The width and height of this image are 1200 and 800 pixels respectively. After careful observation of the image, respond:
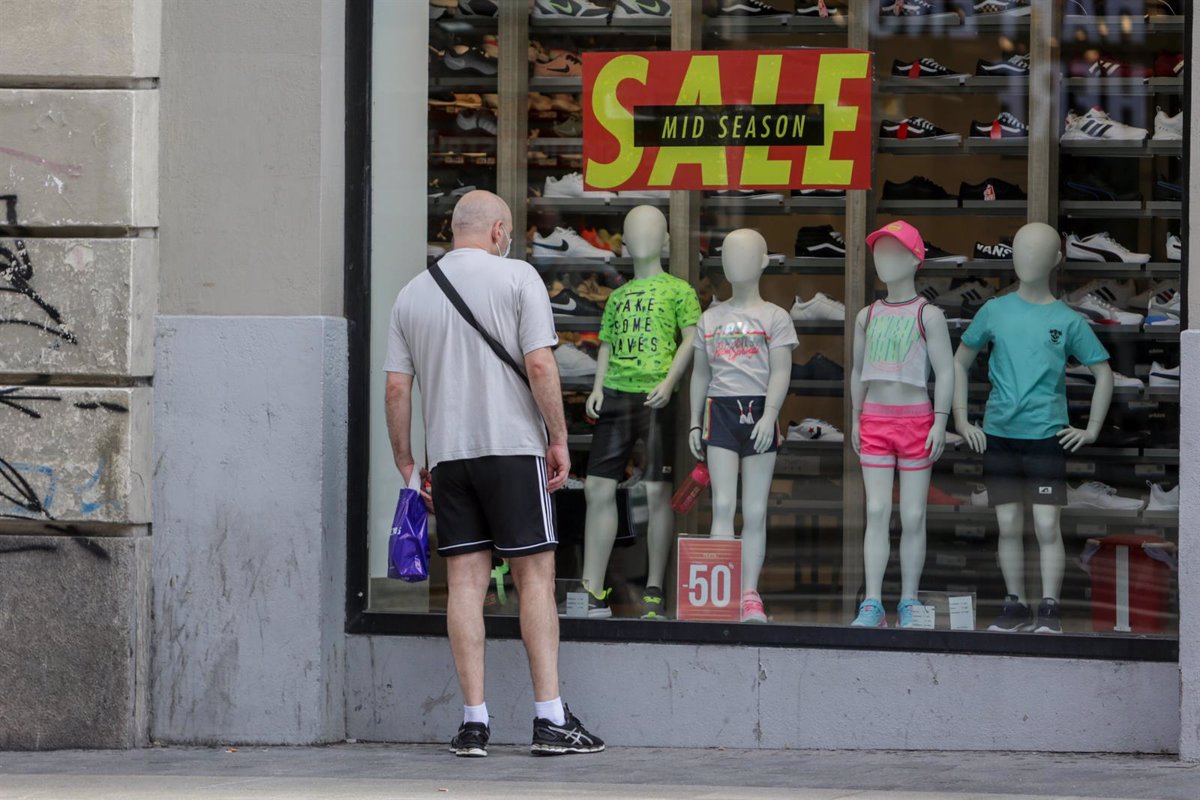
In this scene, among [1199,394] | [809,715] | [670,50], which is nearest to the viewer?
[1199,394]

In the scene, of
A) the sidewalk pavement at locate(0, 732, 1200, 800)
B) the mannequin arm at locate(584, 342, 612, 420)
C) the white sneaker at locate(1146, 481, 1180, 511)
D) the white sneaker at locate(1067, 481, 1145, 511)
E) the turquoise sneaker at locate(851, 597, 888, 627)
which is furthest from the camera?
the mannequin arm at locate(584, 342, 612, 420)

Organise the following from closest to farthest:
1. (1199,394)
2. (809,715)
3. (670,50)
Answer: (1199,394)
(809,715)
(670,50)

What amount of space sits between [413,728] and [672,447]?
5.21 feet

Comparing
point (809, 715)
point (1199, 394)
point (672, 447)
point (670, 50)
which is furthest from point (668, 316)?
point (1199, 394)

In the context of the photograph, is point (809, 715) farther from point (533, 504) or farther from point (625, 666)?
point (533, 504)

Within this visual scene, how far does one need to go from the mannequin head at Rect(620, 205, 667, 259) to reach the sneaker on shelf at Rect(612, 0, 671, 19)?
809 mm

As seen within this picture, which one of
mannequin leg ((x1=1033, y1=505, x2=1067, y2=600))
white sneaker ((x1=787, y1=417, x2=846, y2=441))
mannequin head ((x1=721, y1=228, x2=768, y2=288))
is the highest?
mannequin head ((x1=721, y1=228, x2=768, y2=288))

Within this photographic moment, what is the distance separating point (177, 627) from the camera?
6941 millimetres

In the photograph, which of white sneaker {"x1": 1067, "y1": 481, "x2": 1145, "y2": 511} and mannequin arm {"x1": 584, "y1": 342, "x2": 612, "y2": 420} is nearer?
white sneaker {"x1": 1067, "y1": 481, "x2": 1145, "y2": 511}

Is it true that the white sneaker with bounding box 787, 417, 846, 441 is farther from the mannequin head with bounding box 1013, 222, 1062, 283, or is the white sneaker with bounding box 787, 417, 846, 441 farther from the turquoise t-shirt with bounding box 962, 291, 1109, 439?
the mannequin head with bounding box 1013, 222, 1062, 283

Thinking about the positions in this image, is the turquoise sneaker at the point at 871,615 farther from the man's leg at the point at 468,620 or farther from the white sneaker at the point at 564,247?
Result: the white sneaker at the point at 564,247

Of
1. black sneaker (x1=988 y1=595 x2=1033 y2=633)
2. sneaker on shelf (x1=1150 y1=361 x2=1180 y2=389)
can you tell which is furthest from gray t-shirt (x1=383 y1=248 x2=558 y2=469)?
sneaker on shelf (x1=1150 y1=361 x2=1180 y2=389)

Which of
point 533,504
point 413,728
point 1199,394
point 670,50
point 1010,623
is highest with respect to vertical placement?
point 670,50

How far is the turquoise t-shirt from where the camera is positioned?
7152 millimetres
